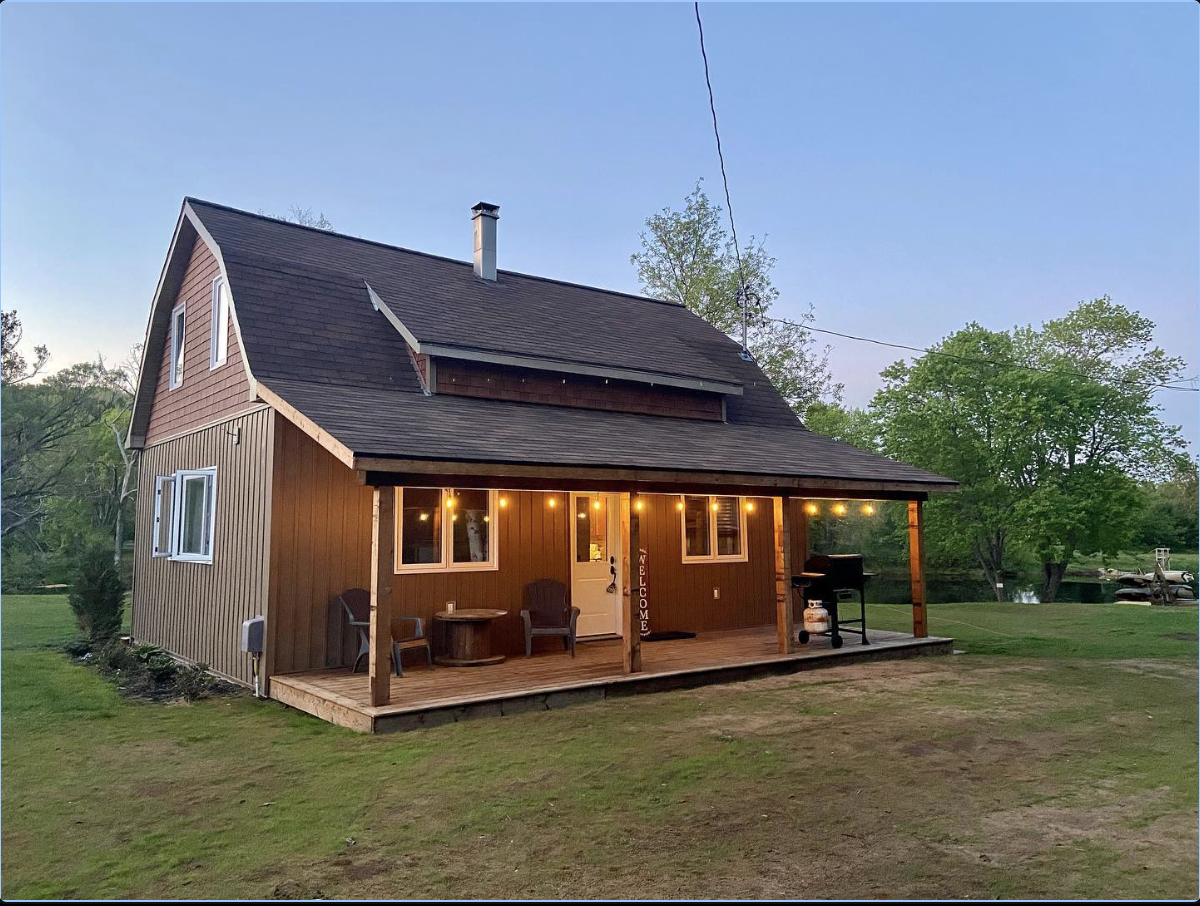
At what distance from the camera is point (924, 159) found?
15727 millimetres

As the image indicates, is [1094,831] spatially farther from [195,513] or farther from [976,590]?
[976,590]

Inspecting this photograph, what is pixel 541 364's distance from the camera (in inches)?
378

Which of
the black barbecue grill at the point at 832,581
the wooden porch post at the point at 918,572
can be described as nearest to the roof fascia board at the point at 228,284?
the black barbecue grill at the point at 832,581

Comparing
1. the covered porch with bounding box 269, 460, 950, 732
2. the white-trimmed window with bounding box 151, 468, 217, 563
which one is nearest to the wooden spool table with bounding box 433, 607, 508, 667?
the covered porch with bounding box 269, 460, 950, 732

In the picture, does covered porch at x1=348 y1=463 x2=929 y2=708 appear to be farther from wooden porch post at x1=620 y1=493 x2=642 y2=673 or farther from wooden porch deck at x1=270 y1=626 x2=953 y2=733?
wooden porch deck at x1=270 y1=626 x2=953 y2=733

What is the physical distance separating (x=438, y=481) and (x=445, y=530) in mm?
1933

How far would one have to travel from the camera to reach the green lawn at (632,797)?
338 centimetres

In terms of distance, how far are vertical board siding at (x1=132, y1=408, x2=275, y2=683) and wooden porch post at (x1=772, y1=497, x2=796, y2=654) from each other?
208 inches

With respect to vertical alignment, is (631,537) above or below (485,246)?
below

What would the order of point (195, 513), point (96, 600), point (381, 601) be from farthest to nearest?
point (96, 600), point (195, 513), point (381, 601)

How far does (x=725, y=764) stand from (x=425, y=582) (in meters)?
4.15

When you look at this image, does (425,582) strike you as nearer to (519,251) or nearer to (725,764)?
(725,764)

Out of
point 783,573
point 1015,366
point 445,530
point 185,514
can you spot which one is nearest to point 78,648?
point 185,514

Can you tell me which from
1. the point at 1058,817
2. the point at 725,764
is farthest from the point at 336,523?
the point at 1058,817
